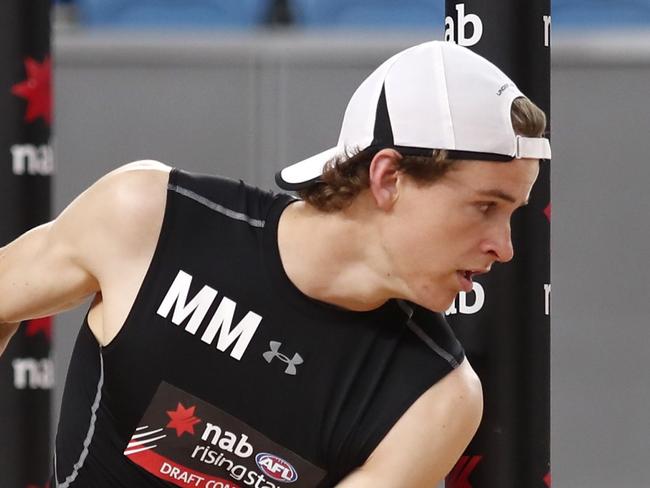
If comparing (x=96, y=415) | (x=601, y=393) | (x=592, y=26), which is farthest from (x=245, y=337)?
(x=592, y=26)

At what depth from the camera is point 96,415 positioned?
4.58ft

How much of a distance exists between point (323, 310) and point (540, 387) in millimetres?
255

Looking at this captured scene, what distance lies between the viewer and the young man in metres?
1.26

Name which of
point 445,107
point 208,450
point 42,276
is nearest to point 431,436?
point 208,450

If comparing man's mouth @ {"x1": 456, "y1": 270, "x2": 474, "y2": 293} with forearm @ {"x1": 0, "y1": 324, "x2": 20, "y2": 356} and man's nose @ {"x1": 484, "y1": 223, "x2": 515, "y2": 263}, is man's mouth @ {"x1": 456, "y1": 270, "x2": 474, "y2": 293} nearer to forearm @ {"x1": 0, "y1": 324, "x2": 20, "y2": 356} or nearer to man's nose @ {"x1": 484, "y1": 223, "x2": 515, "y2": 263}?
man's nose @ {"x1": 484, "y1": 223, "x2": 515, "y2": 263}

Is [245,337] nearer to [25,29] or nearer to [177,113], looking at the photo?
[25,29]

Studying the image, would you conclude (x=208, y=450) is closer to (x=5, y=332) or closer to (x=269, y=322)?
(x=269, y=322)

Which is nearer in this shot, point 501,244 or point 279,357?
point 501,244

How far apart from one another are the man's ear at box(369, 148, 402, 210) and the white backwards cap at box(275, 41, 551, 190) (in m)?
0.01

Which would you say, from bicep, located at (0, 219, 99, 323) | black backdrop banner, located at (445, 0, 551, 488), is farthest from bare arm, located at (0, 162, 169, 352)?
black backdrop banner, located at (445, 0, 551, 488)

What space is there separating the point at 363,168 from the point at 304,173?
0.32 feet

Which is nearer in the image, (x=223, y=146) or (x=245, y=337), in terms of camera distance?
(x=245, y=337)

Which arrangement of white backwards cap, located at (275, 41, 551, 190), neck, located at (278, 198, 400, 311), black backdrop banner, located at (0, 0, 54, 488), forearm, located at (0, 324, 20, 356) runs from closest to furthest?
1. white backwards cap, located at (275, 41, 551, 190)
2. neck, located at (278, 198, 400, 311)
3. forearm, located at (0, 324, 20, 356)
4. black backdrop banner, located at (0, 0, 54, 488)

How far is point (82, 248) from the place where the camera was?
4.44 feet
